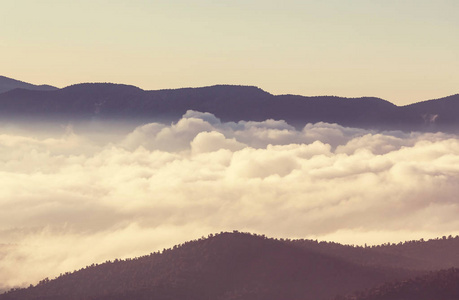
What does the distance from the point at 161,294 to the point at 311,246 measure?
36745mm

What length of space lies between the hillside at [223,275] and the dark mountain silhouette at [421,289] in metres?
17.5

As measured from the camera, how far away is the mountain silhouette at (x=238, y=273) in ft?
531

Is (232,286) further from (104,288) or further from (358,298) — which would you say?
(358,298)

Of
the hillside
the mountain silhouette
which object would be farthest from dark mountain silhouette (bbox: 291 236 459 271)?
the hillside

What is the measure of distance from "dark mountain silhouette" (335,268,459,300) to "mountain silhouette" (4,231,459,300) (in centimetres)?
1493

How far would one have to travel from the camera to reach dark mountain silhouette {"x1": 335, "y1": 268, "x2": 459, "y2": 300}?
132 m

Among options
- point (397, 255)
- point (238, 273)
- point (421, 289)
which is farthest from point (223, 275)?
point (421, 289)

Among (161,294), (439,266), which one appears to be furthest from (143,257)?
(439,266)

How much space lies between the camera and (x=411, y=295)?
13262 cm

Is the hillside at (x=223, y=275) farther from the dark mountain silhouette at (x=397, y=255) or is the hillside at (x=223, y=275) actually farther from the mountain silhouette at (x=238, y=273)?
the dark mountain silhouette at (x=397, y=255)

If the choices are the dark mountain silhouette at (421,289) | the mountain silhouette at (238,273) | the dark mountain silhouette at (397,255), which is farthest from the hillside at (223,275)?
the dark mountain silhouette at (421,289)

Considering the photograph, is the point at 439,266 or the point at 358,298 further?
the point at 439,266

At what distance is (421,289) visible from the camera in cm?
13412

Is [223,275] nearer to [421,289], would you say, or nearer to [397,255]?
[397,255]
